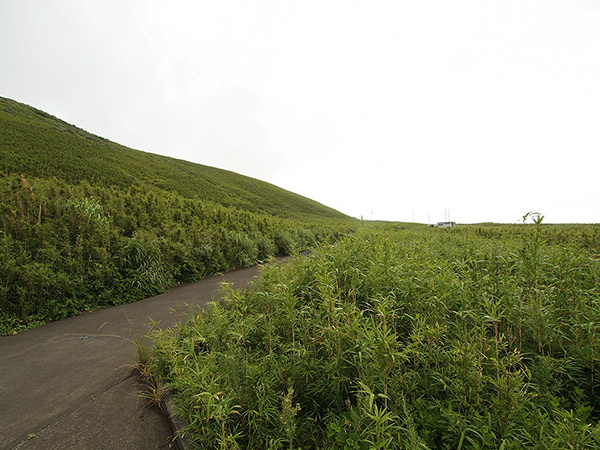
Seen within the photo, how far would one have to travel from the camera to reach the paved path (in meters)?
2.21

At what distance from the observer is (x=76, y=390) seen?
2.78m

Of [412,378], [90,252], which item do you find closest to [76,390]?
[412,378]

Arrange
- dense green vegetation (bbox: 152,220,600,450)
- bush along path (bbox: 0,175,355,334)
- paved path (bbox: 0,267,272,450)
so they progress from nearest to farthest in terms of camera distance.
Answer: dense green vegetation (bbox: 152,220,600,450), paved path (bbox: 0,267,272,450), bush along path (bbox: 0,175,355,334)

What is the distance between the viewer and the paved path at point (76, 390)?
221 cm

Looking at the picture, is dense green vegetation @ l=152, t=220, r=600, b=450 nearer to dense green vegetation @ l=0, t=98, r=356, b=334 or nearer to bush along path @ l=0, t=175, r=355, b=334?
bush along path @ l=0, t=175, r=355, b=334

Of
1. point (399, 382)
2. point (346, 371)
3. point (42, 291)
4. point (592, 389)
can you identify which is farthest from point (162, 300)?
point (592, 389)

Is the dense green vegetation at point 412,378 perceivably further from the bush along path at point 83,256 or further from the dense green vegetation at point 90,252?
the dense green vegetation at point 90,252

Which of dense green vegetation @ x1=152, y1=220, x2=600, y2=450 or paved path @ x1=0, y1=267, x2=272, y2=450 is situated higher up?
dense green vegetation @ x1=152, y1=220, x2=600, y2=450

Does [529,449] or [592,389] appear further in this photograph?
[592,389]

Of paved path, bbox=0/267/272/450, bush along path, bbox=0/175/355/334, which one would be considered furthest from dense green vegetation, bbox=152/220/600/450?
bush along path, bbox=0/175/355/334

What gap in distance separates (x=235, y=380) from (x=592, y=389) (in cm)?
310

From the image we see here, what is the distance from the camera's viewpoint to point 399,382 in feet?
6.21

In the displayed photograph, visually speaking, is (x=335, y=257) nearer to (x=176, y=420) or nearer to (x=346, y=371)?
(x=346, y=371)

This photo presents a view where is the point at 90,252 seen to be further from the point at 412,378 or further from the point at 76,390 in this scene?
the point at 412,378
